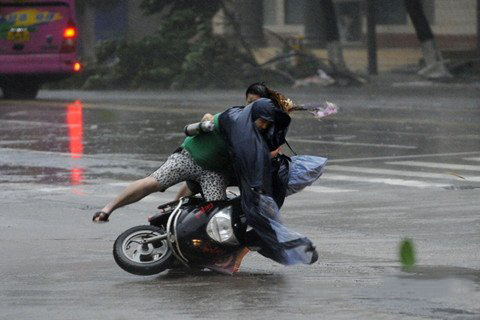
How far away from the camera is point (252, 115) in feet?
32.8

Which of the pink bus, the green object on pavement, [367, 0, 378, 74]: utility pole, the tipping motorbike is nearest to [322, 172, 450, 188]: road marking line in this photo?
the green object on pavement

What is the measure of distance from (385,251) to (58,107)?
19.8 metres

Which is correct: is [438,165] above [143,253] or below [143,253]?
below

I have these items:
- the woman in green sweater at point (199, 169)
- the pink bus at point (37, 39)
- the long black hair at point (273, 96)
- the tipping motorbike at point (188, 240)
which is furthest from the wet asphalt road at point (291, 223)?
the pink bus at point (37, 39)

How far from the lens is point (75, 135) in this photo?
76.5ft

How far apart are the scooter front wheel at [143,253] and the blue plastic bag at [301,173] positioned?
952 mm

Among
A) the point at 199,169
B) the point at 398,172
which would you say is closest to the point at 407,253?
the point at 199,169

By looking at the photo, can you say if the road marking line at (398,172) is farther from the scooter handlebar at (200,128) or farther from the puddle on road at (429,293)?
the scooter handlebar at (200,128)

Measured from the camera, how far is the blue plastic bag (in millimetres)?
10273

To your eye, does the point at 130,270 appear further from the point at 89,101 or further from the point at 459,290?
the point at 89,101

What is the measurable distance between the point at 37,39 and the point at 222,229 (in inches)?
894

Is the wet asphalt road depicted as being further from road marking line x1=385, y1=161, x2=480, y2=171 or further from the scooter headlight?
the scooter headlight

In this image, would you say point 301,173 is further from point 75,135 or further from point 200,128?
point 75,135

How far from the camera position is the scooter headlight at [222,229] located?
9969mm
